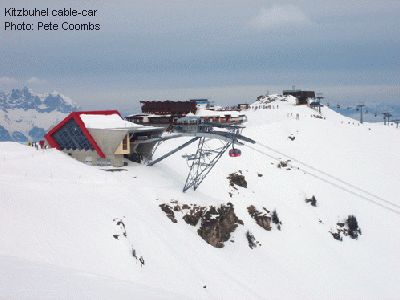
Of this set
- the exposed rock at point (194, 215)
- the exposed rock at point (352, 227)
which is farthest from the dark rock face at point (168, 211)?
the exposed rock at point (352, 227)

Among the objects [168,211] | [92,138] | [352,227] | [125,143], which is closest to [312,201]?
[352,227]

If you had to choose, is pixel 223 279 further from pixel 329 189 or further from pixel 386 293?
pixel 329 189

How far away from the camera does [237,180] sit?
221ft

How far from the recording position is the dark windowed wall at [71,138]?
188 ft

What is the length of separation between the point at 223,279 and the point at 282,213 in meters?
25.6

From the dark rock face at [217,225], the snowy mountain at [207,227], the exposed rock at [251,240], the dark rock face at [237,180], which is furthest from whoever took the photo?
the dark rock face at [237,180]

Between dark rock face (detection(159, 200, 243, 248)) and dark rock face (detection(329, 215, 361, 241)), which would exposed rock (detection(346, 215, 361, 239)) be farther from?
dark rock face (detection(159, 200, 243, 248))

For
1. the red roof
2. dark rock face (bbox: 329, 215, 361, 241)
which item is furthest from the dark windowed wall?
dark rock face (bbox: 329, 215, 361, 241)

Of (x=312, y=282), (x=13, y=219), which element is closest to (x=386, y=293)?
(x=312, y=282)

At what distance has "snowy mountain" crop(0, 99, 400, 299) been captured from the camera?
101 ft

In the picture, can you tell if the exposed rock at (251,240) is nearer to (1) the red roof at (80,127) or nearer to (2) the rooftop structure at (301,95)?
(1) the red roof at (80,127)

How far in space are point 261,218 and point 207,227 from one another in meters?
13.1

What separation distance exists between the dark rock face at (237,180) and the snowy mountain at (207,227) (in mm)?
209

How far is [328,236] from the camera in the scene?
63.4m
